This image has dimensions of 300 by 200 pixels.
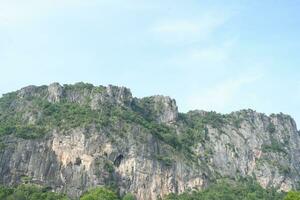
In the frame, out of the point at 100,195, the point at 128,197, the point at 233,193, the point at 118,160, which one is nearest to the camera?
the point at 100,195

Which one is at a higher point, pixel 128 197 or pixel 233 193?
pixel 233 193

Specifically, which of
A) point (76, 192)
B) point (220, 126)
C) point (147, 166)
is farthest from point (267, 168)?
point (76, 192)

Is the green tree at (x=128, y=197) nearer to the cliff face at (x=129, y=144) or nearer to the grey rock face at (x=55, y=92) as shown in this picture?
the cliff face at (x=129, y=144)

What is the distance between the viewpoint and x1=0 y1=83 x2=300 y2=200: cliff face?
109375 mm

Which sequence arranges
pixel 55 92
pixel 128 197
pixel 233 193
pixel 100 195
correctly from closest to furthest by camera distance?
pixel 100 195, pixel 128 197, pixel 233 193, pixel 55 92

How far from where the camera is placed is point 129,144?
117188mm

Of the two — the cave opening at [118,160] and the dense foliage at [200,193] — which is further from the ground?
the cave opening at [118,160]

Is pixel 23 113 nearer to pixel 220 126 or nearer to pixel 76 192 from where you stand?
pixel 76 192

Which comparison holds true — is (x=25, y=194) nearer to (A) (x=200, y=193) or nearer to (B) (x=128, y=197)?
(B) (x=128, y=197)

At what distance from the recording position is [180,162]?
122375 mm

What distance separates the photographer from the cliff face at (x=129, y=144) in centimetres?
10938

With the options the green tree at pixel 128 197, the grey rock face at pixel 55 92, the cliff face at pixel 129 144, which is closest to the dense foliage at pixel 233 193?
the cliff face at pixel 129 144

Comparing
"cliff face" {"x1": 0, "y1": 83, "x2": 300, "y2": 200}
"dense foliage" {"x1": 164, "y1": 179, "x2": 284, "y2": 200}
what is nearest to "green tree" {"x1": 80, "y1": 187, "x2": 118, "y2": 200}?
"cliff face" {"x1": 0, "y1": 83, "x2": 300, "y2": 200}

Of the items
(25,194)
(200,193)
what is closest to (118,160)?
(200,193)
